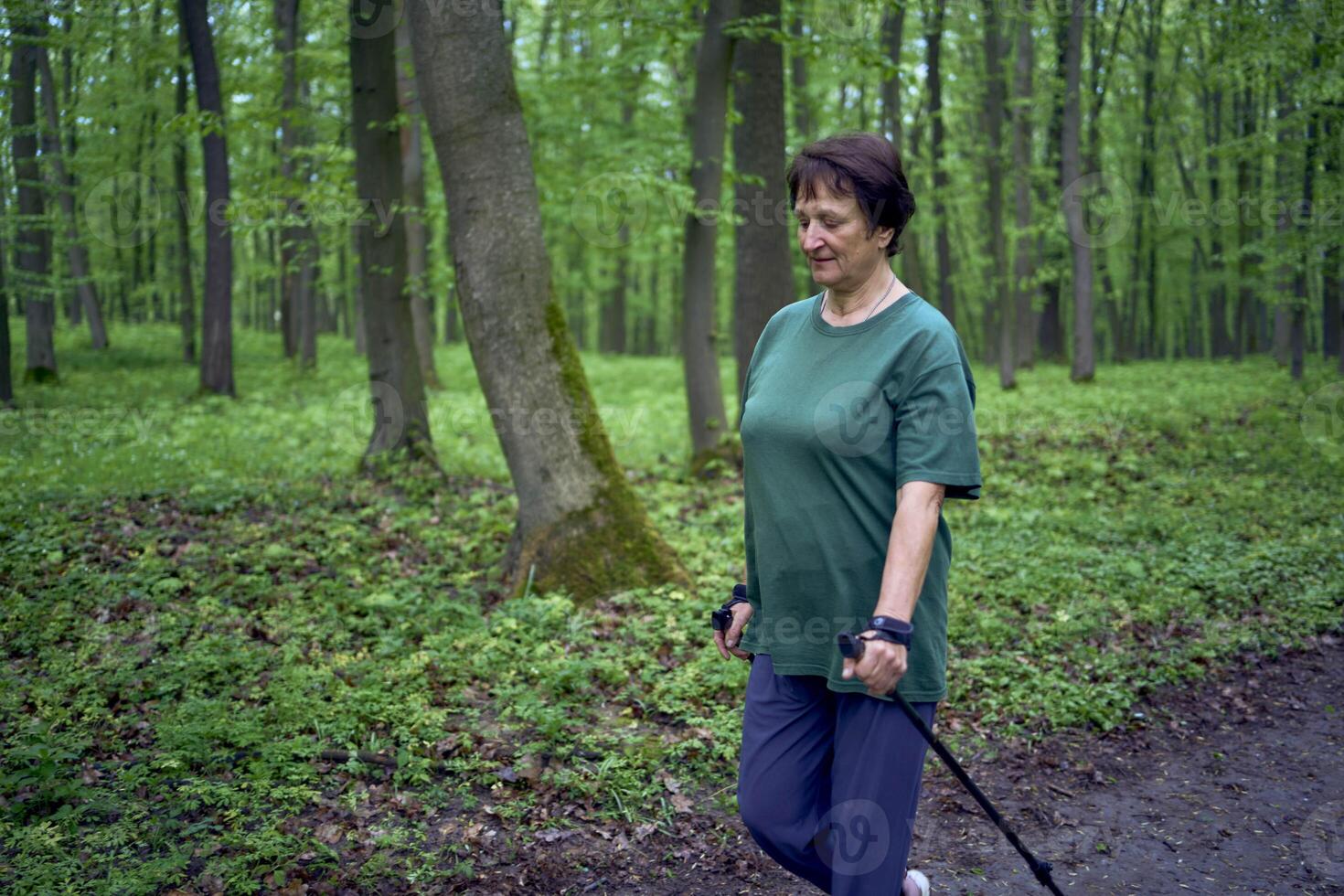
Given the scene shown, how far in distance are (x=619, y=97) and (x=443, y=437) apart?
523 centimetres

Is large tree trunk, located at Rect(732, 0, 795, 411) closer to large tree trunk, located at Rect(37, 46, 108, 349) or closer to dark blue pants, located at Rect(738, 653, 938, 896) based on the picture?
dark blue pants, located at Rect(738, 653, 938, 896)

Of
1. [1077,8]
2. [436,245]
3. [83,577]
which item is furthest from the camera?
[1077,8]

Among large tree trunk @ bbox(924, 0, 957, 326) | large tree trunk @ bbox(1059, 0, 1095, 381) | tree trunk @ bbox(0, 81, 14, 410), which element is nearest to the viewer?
tree trunk @ bbox(0, 81, 14, 410)

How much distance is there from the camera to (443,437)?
1371cm

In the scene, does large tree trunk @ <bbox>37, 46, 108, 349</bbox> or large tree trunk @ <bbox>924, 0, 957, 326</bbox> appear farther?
large tree trunk @ <bbox>924, 0, 957, 326</bbox>

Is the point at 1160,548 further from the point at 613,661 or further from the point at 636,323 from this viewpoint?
the point at 636,323

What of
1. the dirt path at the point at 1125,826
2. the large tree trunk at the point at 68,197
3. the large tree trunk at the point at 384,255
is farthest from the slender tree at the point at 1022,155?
the large tree trunk at the point at 68,197

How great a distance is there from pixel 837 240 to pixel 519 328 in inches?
168

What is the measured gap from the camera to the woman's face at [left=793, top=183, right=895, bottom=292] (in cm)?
250

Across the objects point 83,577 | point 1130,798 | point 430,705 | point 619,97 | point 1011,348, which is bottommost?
point 1130,798

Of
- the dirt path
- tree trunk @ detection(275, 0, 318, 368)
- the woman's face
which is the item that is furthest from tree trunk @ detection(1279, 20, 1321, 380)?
tree trunk @ detection(275, 0, 318, 368)

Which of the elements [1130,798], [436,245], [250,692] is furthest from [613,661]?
[436,245]

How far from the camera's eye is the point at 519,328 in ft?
21.4

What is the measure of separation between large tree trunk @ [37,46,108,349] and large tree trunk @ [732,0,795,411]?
31.8 ft
